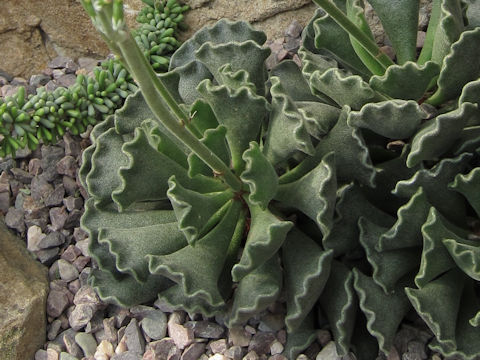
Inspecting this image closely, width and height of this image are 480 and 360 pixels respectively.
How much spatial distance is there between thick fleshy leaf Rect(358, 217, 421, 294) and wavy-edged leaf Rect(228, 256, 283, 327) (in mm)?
232

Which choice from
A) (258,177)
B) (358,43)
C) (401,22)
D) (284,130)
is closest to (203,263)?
(258,177)

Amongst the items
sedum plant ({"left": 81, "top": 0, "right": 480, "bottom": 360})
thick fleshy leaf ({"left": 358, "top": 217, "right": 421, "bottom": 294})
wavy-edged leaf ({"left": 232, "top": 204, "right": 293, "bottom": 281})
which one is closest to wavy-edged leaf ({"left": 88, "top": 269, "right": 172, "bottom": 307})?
sedum plant ({"left": 81, "top": 0, "right": 480, "bottom": 360})

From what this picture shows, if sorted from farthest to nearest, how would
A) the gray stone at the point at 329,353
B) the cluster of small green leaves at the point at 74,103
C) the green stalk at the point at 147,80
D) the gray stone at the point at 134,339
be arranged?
the cluster of small green leaves at the point at 74,103 < the gray stone at the point at 134,339 < the gray stone at the point at 329,353 < the green stalk at the point at 147,80

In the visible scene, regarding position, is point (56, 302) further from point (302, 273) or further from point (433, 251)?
point (433, 251)

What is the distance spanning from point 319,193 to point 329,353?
1.49 feet

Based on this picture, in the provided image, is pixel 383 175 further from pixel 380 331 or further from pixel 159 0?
pixel 159 0

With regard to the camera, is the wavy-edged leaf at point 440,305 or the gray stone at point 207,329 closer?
the wavy-edged leaf at point 440,305

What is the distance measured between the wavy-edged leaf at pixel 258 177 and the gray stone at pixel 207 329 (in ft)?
1.32

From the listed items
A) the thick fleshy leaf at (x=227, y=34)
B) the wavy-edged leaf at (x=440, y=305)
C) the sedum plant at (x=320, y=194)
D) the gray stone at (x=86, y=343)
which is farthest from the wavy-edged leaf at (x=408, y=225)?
the gray stone at (x=86, y=343)

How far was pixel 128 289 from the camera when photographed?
186 cm

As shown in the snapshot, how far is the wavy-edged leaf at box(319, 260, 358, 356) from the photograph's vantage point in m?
1.65

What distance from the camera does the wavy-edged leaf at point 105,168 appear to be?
189 cm

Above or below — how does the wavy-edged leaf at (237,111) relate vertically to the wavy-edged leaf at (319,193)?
above

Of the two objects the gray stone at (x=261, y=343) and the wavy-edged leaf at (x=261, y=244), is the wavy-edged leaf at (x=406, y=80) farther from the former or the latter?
the gray stone at (x=261, y=343)
